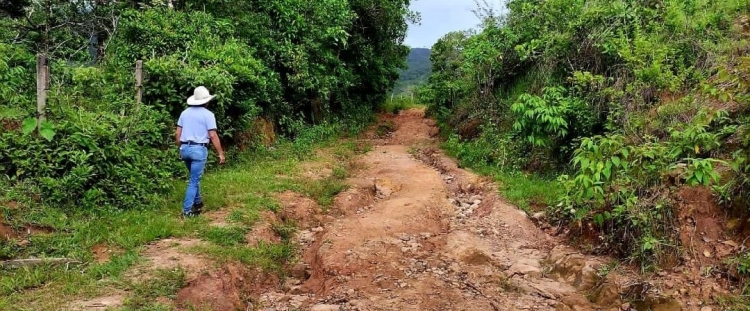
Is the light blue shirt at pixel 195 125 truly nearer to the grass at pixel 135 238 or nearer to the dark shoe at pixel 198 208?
the dark shoe at pixel 198 208

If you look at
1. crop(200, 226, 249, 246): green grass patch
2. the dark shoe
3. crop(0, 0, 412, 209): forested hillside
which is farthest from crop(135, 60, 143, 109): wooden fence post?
crop(200, 226, 249, 246): green grass patch

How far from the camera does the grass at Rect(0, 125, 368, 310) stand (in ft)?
12.9

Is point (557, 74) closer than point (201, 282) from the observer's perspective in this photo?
No

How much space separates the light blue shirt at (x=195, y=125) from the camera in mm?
5867

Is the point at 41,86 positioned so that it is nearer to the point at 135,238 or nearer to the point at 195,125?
the point at 195,125

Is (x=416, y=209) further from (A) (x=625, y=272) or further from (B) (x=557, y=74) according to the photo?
(B) (x=557, y=74)

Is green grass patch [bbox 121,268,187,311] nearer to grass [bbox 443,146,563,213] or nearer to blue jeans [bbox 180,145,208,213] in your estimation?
blue jeans [bbox 180,145,208,213]

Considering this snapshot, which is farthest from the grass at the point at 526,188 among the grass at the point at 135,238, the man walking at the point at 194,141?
the man walking at the point at 194,141

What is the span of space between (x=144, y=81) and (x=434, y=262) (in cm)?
541

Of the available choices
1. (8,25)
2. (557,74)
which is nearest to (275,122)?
(8,25)

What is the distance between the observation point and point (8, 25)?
9.62 meters

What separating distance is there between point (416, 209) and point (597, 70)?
13.5 ft

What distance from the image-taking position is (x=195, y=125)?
5.88 metres

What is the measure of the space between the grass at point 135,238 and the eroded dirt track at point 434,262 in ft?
1.78
